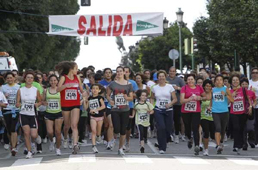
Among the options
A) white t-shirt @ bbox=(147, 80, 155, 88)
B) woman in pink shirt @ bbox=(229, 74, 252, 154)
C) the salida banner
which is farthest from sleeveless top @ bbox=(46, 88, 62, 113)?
the salida banner

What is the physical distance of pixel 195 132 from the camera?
16.4 metres

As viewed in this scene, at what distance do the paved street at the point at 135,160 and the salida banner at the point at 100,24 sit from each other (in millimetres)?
9870

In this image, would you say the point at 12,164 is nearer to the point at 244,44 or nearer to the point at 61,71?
the point at 61,71

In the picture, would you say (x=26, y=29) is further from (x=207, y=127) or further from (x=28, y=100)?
(x=207, y=127)

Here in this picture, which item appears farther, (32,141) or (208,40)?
(208,40)

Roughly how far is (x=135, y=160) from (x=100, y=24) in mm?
13590

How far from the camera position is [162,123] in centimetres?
1667

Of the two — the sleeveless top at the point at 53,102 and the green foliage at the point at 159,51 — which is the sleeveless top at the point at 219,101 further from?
the green foliage at the point at 159,51

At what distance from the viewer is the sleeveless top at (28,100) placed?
15992 millimetres

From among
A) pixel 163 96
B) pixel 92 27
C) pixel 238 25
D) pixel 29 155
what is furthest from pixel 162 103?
pixel 238 25

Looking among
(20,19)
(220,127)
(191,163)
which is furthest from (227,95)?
(20,19)

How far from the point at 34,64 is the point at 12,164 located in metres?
42.3

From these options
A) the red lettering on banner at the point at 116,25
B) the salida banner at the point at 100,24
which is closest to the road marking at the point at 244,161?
the salida banner at the point at 100,24

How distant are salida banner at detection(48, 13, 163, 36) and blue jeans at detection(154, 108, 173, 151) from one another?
33.9ft
